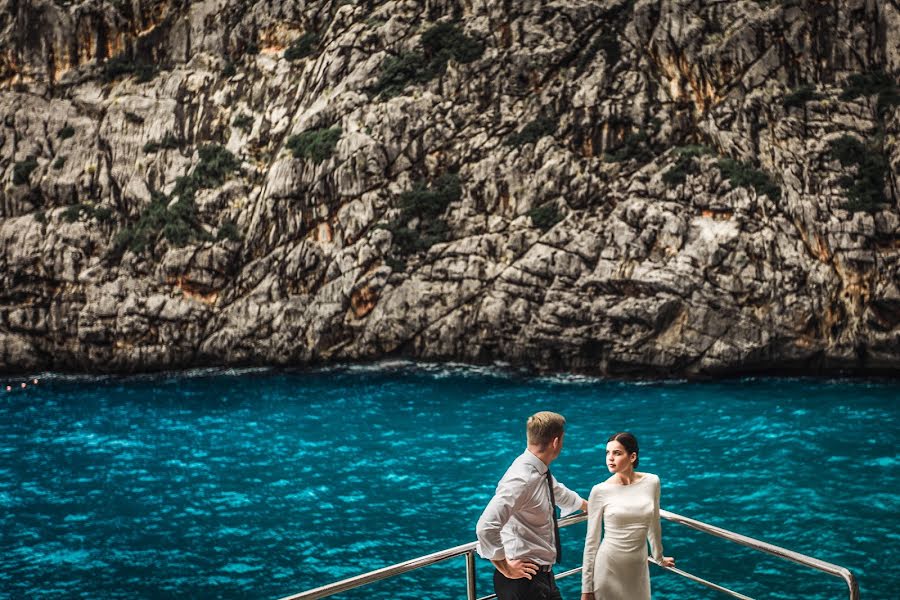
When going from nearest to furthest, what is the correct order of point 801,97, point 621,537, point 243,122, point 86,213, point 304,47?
1. point 621,537
2. point 801,97
3. point 86,213
4. point 243,122
5. point 304,47

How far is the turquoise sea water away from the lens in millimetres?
12320

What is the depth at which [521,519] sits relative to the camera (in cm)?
481

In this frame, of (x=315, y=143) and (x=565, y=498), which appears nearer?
(x=565, y=498)

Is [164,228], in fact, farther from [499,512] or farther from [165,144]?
[499,512]

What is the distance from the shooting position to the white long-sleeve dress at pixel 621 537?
5273 mm

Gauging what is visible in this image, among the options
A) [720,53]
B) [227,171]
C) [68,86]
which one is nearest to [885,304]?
[720,53]

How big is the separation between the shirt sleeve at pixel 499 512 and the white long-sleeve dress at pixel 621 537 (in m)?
0.87

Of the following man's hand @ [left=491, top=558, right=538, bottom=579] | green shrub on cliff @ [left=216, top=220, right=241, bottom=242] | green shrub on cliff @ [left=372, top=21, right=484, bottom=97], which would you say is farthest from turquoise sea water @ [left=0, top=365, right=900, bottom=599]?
green shrub on cliff @ [left=372, top=21, right=484, bottom=97]

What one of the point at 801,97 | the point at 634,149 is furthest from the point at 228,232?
the point at 801,97

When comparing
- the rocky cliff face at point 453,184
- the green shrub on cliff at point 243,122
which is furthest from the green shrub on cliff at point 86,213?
the green shrub on cliff at point 243,122

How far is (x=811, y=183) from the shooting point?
26.1 meters

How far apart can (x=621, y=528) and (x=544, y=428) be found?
3.74 feet

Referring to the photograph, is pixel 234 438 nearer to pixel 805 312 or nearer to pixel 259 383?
pixel 259 383

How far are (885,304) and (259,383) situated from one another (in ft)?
74.9
